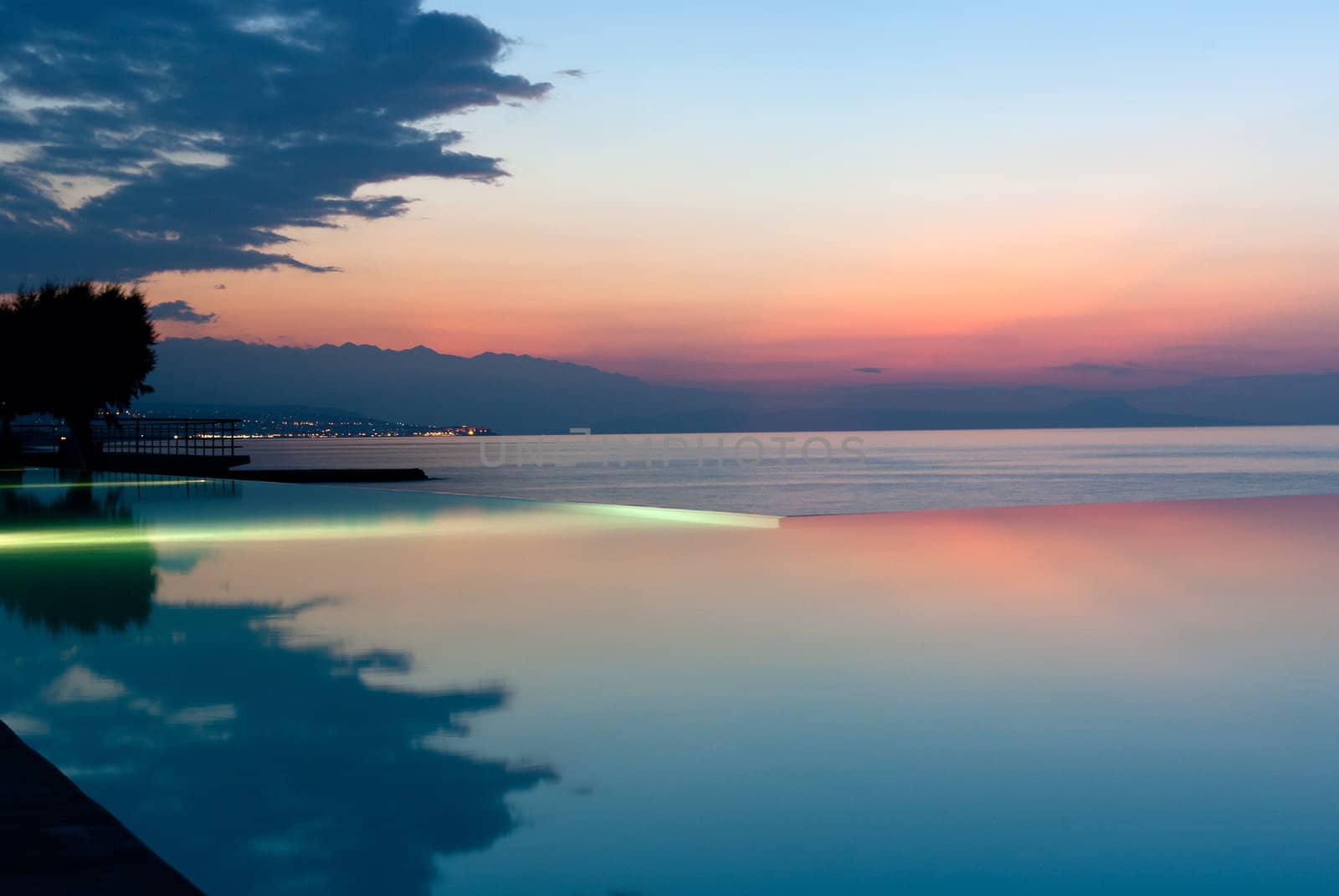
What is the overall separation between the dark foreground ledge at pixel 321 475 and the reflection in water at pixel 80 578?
21.1 metres

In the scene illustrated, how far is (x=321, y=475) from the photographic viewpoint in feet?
147

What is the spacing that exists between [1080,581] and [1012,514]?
1019cm

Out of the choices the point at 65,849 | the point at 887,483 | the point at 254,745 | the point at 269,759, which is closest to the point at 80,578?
the point at 254,745

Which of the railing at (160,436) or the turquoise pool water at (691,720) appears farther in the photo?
the railing at (160,436)

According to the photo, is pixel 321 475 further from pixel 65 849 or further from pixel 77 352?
pixel 65 849

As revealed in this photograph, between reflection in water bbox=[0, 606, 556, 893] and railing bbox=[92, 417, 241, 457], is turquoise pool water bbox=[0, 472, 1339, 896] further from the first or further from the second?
railing bbox=[92, 417, 241, 457]

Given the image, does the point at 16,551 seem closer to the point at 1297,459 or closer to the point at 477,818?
the point at 477,818

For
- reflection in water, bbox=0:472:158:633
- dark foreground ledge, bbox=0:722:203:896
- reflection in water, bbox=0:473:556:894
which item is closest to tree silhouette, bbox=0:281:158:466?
reflection in water, bbox=0:472:158:633

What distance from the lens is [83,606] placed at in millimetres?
9812

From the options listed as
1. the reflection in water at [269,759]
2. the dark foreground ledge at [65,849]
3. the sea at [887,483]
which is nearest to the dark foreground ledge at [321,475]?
the sea at [887,483]

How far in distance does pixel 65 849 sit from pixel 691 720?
3112 mm

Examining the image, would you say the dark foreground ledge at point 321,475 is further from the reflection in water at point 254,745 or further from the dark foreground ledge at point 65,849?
the dark foreground ledge at point 65,849

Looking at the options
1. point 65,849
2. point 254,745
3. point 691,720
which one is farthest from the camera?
point 691,720

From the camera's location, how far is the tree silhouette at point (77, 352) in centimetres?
4222
